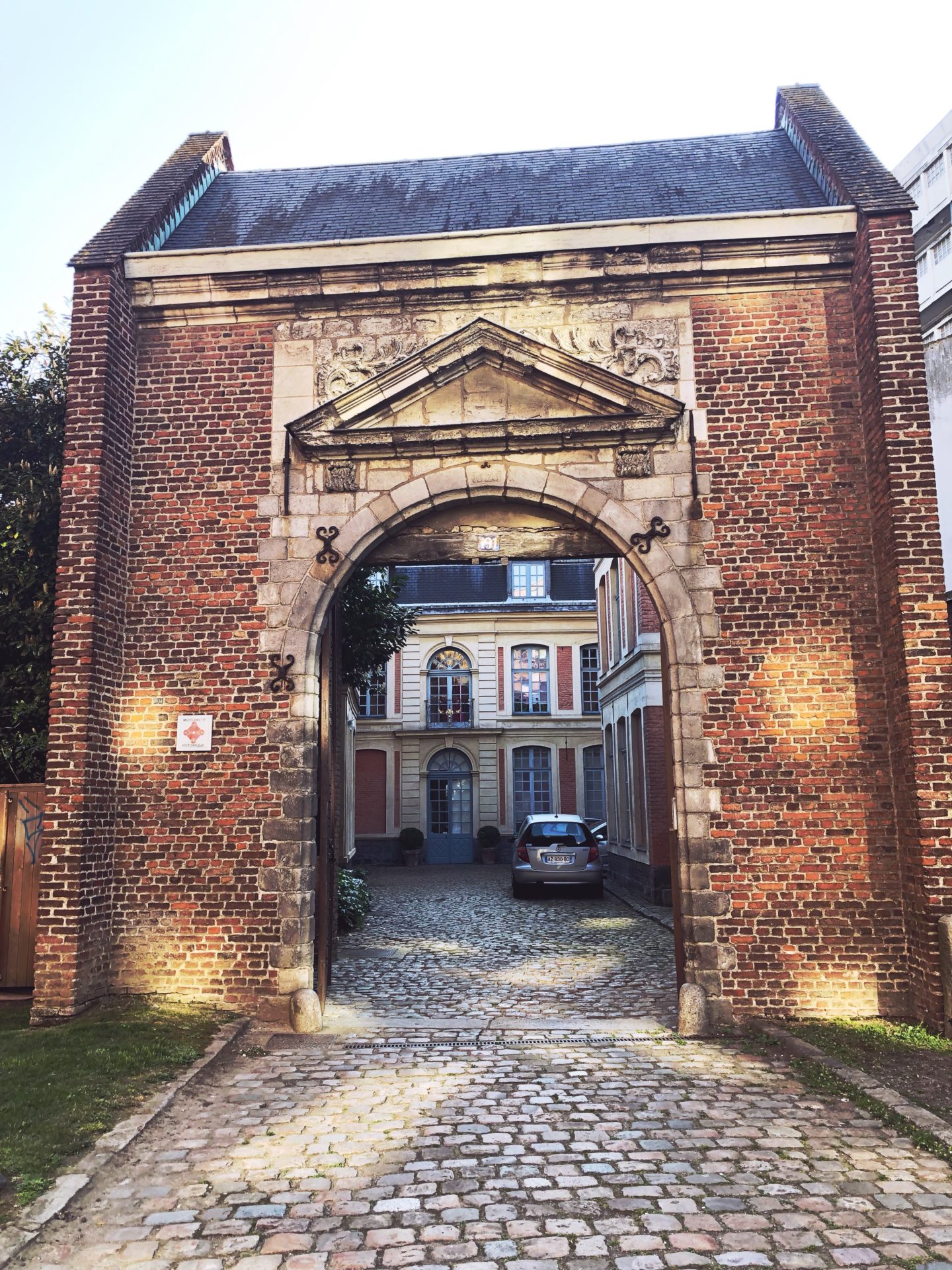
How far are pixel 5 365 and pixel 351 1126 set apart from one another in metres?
8.06

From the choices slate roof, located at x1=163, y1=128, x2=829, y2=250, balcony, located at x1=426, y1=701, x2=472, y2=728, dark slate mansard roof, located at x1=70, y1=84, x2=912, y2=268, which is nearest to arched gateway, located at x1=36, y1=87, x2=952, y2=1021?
dark slate mansard roof, located at x1=70, y1=84, x2=912, y2=268

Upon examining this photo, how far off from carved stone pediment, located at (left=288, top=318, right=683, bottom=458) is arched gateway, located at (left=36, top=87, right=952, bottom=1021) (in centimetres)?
3

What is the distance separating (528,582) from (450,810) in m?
7.54

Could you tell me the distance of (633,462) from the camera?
745 cm

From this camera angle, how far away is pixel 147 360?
26.4 feet

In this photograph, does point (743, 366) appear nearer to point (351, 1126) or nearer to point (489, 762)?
point (351, 1126)

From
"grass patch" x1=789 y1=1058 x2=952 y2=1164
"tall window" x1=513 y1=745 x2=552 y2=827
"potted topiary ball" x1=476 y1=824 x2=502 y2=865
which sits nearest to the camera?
"grass patch" x1=789 y1=1058 x2=952 y2=1164

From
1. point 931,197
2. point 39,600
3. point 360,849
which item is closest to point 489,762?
point 360,849

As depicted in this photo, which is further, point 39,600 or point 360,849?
point 360,849

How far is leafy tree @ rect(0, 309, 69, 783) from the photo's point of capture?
27.6 ft

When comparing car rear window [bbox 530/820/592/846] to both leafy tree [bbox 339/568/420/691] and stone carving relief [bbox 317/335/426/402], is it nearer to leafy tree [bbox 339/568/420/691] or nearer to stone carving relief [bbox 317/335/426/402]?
leafy tree [bbox 339/568/420/691]

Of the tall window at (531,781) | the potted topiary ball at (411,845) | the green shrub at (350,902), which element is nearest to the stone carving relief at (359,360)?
the green shrub at (350,902)

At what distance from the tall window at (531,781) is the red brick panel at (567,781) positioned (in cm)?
31

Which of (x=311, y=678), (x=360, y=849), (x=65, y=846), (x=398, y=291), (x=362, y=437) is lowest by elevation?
(x=360, y=849)
